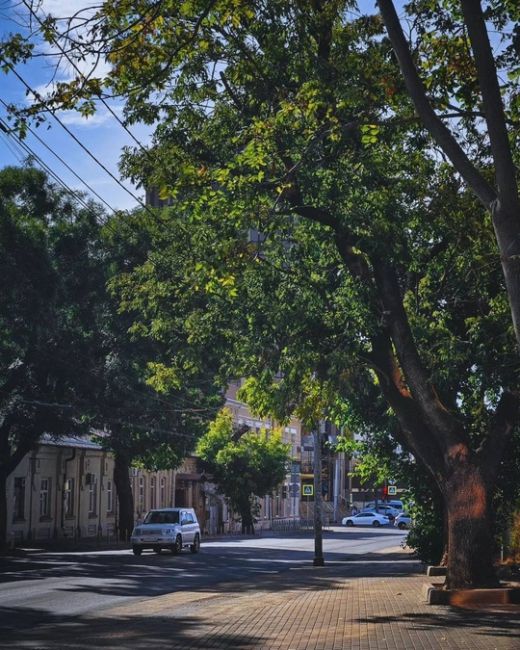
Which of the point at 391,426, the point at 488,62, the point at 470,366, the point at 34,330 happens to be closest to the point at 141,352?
the point at 34,330

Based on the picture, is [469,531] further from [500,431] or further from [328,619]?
[328,619]

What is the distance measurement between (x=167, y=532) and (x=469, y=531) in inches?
869

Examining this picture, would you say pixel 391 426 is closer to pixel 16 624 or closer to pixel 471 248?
pixel 471 248

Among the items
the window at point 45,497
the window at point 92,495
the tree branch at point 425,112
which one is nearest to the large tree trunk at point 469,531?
the tree branch at point 425,112

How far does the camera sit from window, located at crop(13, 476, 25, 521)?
48.1 m

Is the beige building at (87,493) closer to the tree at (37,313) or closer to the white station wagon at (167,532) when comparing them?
the tree at (37,313)

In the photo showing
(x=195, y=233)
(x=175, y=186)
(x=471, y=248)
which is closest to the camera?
(x=175, y=186)

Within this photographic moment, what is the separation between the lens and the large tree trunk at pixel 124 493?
164 ft

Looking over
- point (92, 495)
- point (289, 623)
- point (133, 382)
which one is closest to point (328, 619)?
point (289, 623)

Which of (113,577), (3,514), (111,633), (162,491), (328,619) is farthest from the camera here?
(162,491)

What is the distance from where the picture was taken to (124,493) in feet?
166

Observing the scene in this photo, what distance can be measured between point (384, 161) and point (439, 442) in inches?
193

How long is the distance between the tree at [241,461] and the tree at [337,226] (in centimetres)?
4139

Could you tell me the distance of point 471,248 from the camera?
1880 cm
